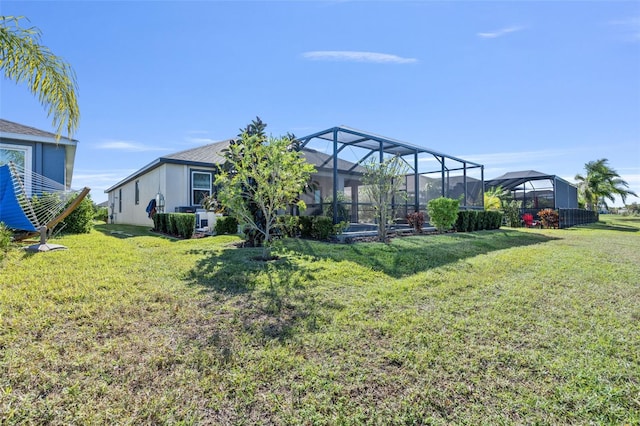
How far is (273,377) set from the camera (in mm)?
2188

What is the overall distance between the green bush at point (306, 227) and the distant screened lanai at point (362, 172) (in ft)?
2.56

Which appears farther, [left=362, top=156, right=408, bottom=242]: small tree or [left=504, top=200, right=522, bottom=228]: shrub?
[left=504, top=200, right=522, bottom=228]: shrub

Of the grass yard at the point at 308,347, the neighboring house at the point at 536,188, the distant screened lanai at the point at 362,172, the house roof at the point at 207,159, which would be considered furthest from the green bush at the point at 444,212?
the neighboring house at the point at 536,188

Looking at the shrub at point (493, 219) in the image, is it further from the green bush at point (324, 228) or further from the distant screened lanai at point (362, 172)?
the green bush at point (324, 228)

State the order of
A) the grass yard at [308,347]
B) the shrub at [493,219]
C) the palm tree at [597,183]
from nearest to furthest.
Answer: the grass yard at [308,347], the shrub at [493,219], the palm tree at [597,183]

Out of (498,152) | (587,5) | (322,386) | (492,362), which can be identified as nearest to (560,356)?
(492,362)

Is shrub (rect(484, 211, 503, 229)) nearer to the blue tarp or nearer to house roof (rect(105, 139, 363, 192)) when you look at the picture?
house roof (rect(105, 139, 363, 192))

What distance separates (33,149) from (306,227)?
29.8 feet

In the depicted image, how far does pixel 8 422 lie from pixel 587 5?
1139 cm

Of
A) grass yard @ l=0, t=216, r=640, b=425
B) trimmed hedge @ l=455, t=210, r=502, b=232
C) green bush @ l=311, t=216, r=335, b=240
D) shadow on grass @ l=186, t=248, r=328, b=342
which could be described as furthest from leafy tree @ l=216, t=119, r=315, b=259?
trimmed hedge @ l=455, t=210, r=502, b=232

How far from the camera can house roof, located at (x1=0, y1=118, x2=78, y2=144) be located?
913cm

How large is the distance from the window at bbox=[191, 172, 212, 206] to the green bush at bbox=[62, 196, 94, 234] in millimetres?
3691

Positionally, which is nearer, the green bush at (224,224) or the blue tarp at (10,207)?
the blue tarp at (10,207)

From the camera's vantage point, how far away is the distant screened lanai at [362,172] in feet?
32.7
